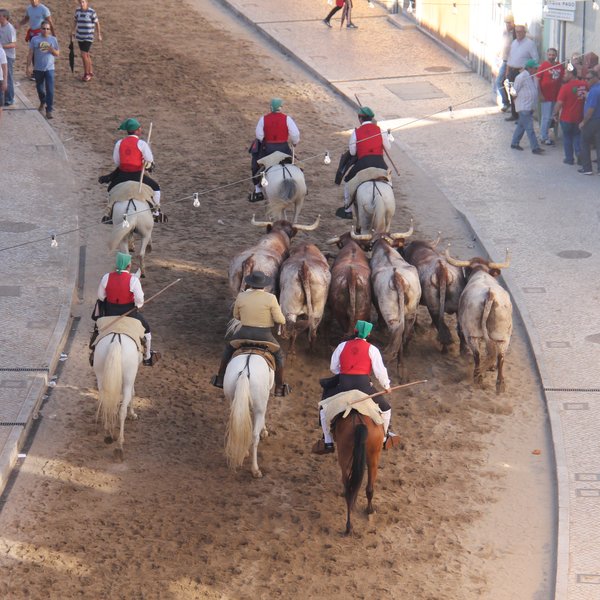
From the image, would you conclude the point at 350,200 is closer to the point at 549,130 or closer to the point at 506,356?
the point at 506,356

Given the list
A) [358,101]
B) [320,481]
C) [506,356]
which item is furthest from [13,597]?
[358,101]

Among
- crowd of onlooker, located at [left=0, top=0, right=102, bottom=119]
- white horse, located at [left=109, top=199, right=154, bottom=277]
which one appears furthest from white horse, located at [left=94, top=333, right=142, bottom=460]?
crowd of onlooker, located at [left=0, top=0, right=102, bottom=119]

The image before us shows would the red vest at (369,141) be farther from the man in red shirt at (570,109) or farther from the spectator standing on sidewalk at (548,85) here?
the spectator standing on sidewalk at (548,85)

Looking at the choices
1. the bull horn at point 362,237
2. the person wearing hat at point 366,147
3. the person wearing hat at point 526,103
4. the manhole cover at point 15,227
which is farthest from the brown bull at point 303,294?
the person wearing hat at point 526,103

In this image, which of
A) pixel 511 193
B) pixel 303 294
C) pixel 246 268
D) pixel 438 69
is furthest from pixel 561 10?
pixel 303 294

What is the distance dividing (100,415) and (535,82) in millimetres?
13521

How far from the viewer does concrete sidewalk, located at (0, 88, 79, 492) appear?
613 inches

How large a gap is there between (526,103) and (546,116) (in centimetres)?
86

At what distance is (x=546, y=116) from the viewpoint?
2514 centimetres

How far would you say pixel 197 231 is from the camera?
2117cm

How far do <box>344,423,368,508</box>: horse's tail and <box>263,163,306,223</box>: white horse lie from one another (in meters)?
7.62

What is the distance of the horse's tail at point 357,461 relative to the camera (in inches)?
508

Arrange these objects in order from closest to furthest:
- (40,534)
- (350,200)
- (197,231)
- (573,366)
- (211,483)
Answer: (40,534)
(211,483)
(573,366)
(350,200)
(197,231)

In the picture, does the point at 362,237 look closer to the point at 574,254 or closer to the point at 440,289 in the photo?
the point at 440,289
